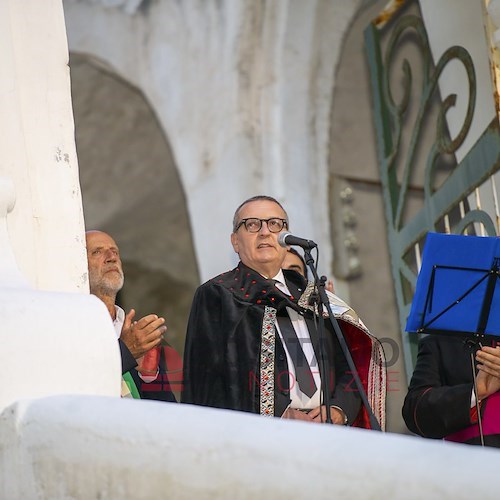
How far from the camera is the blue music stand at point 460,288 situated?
3936mm

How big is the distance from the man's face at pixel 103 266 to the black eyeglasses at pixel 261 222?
2.29 ft

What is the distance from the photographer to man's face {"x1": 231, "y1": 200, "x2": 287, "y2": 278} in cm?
436

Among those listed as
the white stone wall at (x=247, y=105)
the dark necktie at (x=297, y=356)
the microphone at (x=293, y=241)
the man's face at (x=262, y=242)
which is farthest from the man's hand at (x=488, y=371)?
the white stone wall at (x=247, y=105)

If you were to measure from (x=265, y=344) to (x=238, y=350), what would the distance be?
0.11 m

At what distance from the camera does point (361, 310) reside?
334 inches

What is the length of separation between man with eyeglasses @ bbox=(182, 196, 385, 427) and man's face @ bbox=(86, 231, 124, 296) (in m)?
0.53

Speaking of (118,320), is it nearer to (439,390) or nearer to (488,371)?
(439,390)

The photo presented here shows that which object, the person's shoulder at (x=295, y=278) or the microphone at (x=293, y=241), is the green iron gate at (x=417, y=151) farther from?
the microphone at (x=293, y=241)

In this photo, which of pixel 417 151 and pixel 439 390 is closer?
pixel 439 390

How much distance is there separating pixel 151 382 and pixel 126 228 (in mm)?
6432

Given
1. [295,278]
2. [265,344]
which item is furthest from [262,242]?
[265,344]

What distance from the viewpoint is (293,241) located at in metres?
3.93

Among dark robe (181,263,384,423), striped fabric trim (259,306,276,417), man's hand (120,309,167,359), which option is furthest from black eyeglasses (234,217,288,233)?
man's hand (120,309,167,359)

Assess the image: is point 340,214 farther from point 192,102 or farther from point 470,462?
point 470,462
